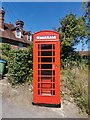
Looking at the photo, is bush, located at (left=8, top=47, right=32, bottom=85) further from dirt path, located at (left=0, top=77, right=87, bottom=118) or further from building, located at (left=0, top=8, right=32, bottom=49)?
building, located at (left=0, top=8, right=32, bottom=49)

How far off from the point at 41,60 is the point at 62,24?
24.1ft

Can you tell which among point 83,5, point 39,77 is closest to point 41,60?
point 39,77

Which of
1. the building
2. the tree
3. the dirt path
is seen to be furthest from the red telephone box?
the building

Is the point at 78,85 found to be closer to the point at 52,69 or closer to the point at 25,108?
the point at 52,69

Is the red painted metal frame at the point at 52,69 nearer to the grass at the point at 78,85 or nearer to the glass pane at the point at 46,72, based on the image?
the glass pane at the point at 46,72

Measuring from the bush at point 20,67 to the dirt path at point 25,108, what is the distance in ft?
1.55

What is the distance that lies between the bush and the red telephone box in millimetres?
1531

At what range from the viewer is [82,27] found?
44.2ft

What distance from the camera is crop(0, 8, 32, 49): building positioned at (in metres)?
24.0

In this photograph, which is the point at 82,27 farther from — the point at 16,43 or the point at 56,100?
the point at 16,43

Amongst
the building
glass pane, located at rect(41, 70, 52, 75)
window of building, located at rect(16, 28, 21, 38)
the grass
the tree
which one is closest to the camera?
the grass

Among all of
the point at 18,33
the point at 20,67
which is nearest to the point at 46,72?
the point at 20,67

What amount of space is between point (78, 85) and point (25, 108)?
2.06 meters

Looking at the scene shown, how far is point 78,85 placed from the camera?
7.55 m
